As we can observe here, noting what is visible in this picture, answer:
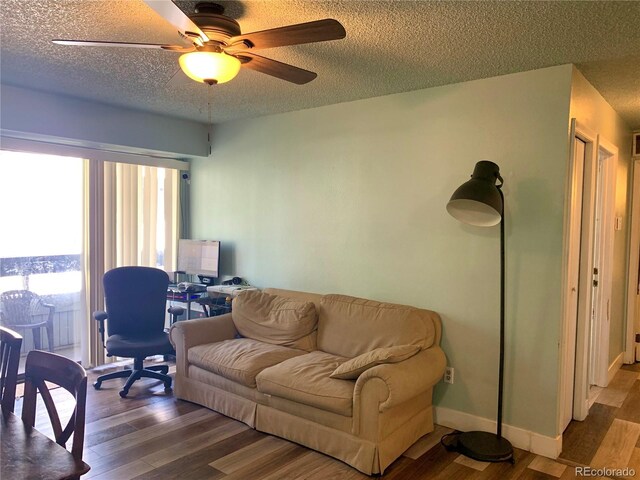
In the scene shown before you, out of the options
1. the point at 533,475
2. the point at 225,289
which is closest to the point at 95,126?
the point at 225,289

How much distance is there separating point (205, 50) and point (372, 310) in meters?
2.12

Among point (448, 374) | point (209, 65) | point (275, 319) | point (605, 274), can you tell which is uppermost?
point (209, 65)

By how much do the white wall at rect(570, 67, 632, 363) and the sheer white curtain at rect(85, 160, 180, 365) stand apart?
398 cm

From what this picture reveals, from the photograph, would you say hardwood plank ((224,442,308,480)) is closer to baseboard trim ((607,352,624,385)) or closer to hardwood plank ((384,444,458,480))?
hardwood plank ((384,444,458,480))

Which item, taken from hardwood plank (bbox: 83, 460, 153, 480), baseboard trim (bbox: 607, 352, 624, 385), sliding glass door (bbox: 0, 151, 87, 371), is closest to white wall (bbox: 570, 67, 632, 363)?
baseboard trim (bbox: 607, 352, 624, 385)

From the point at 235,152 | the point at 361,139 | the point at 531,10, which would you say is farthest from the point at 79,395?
the point at 235,152

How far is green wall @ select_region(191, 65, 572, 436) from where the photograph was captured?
2973mm

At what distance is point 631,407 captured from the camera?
3721mm

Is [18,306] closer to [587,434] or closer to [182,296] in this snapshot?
[182,296]

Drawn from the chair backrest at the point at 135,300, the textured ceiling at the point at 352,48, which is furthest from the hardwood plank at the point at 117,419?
the textured ceiling at the point at 352,48

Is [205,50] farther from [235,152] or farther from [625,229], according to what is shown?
[625,229]

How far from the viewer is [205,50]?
2115 millimetres

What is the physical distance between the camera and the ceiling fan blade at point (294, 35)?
1.83m

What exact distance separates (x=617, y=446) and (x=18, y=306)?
185 inches
